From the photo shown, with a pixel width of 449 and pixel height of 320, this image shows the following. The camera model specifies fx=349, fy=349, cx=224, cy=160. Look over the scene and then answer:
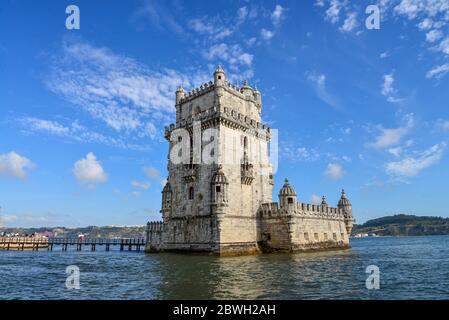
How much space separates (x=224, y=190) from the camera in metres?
35.9

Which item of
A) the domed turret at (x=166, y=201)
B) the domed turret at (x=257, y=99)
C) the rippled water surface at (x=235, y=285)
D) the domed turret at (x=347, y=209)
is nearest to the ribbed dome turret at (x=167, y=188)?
the domed turret at (x=166, y=201)

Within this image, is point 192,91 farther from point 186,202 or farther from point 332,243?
point 332,243

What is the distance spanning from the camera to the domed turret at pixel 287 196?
38.6m

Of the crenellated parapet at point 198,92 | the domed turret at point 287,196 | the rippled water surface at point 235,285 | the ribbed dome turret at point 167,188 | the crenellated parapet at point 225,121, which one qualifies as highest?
the crenellated parapet at point 198,92

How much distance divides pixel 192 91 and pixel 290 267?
26.4 metres

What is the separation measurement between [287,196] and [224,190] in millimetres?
7537

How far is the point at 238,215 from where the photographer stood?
38.1m

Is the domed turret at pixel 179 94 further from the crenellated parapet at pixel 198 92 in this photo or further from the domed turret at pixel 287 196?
the domed turret at pixel 287 196

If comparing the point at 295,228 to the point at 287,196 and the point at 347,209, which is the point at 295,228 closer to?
the point at 287,196

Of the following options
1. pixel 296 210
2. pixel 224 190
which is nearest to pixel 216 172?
pixel 224 190

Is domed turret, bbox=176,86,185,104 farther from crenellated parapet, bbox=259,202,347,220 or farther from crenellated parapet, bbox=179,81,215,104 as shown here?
crenellated parapet, bbox=259,202,347,220

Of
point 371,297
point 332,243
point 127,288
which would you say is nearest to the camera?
point 371,297
